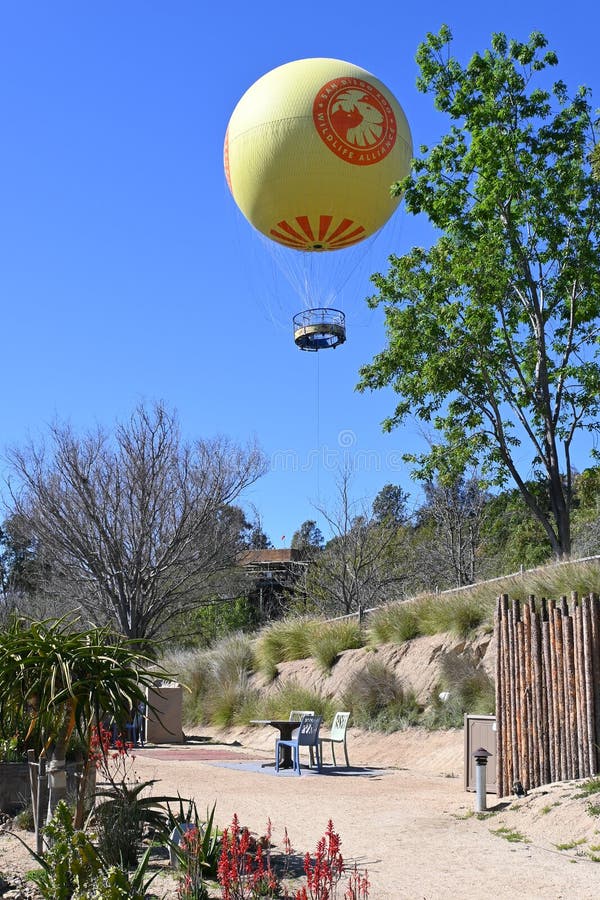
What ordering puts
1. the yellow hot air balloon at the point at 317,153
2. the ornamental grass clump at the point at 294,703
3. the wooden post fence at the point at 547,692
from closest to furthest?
1. the wooden post fence at the point at 547,692
2. the yellow hot air balloon at the point at 317,153
3. the ornamental grass clump at the point at 294,703

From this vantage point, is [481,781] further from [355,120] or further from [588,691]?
[355,120]

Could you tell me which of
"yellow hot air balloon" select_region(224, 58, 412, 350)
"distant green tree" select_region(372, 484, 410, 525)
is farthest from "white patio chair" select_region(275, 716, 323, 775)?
"distant green tree" select_region(372, 484, 410, 525)

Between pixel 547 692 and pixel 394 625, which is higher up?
pixel 394 625

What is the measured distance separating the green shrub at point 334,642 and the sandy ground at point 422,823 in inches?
244

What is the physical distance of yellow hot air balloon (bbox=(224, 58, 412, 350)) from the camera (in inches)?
738

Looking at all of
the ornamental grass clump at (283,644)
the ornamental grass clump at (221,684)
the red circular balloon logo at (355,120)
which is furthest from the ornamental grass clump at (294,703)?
the red circular balloon logo at (355,120)

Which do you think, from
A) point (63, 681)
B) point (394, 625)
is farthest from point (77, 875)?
point (394, 625)

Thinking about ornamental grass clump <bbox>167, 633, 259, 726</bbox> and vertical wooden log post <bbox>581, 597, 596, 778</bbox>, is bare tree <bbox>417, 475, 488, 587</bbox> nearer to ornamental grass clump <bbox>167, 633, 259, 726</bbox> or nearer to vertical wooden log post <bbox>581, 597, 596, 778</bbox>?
ornamental grass clump <bbox>167, 633, 259, 726</bbox>

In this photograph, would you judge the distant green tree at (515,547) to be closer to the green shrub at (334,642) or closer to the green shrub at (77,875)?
the green shrub at (334,642)

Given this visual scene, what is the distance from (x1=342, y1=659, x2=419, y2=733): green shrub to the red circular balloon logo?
10826mm

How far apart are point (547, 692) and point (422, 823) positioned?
1.96 meters

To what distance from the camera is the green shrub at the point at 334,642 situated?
22156 mm

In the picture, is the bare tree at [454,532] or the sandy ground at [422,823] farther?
the bare tree at [454,532]

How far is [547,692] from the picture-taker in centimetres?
1002
